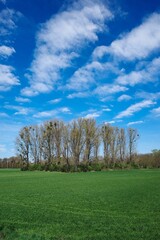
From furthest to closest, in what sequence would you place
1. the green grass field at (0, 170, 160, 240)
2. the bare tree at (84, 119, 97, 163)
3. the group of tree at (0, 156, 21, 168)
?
the group of tree at (0, 156, 21, 168), the bare tree at (84, 119, 97, 163), the green grass field at (0, 170, 160, 240)

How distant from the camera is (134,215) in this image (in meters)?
11.7

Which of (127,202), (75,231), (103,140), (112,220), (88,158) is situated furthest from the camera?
(103,140)

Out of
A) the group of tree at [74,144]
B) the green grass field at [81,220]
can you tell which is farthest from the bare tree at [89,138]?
the green grass field at [81,220]

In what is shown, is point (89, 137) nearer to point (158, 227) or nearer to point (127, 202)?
point (127, 202)

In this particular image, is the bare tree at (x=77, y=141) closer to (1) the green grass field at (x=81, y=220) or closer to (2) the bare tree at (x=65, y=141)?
(2) the bare tree at (x=65, y=141)

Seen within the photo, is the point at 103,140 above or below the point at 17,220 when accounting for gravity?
above

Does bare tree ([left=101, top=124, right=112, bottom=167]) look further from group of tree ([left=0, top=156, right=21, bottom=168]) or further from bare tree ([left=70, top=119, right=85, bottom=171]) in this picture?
group of tree ([left=0, top=156, right=21, bottom=168])

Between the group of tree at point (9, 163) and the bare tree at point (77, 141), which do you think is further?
the group of tree at point (9, 163)

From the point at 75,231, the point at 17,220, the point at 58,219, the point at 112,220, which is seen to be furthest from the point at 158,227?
the point at 17,220

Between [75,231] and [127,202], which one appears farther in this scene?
[127,202]

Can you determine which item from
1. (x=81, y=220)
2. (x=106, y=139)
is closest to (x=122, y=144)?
(x=106, y=139)

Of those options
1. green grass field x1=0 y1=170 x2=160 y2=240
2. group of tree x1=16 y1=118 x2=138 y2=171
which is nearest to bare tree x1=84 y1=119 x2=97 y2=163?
group of tree x1=16 y1=118 x2=138 y2=171

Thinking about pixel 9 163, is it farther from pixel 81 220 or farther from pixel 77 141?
pixel 81 220

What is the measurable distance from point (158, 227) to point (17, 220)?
5.10 m
